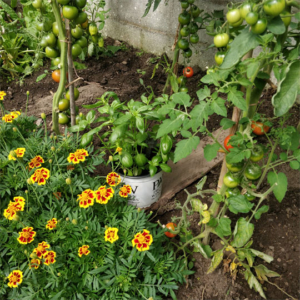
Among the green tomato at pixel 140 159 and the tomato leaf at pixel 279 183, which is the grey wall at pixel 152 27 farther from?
the tomato leaf at pixel 279 183

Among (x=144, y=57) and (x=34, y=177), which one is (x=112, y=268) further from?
(x=144, y=57)

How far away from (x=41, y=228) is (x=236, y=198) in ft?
2.54

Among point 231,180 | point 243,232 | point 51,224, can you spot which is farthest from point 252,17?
point 51,224

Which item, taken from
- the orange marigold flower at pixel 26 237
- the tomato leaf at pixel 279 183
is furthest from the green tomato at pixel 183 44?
the orange marigold flower at pixel 26 237

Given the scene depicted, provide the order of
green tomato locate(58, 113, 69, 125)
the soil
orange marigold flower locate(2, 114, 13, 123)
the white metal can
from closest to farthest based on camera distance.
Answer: the soil → orange marigold flower locate(2, 114, 13, 123) → the white metal can → green tomato locate(58, 113, 69, 125)

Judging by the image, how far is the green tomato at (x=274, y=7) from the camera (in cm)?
78

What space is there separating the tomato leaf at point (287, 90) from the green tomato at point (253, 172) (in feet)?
0.99

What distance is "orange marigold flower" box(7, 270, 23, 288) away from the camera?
106 centimetres

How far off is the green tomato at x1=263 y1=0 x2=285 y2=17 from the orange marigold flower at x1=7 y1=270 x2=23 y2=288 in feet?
3.68

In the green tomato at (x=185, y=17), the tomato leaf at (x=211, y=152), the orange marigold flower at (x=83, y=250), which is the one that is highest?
the green tomato at (x=185, y=17)

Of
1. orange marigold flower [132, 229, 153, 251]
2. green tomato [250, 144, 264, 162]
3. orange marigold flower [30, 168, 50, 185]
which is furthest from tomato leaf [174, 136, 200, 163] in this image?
orange marigold flower [30, 168, 50, 185]

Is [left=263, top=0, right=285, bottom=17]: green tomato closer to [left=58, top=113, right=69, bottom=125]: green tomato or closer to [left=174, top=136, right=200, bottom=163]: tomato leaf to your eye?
[left=174, top=136, right=200, bottom=163]: tomato leaf

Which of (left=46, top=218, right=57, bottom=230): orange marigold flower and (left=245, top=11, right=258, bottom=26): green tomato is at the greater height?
(left=245, top=11, right=258, bottom=26): green tomato

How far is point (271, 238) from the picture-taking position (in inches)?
59.0
